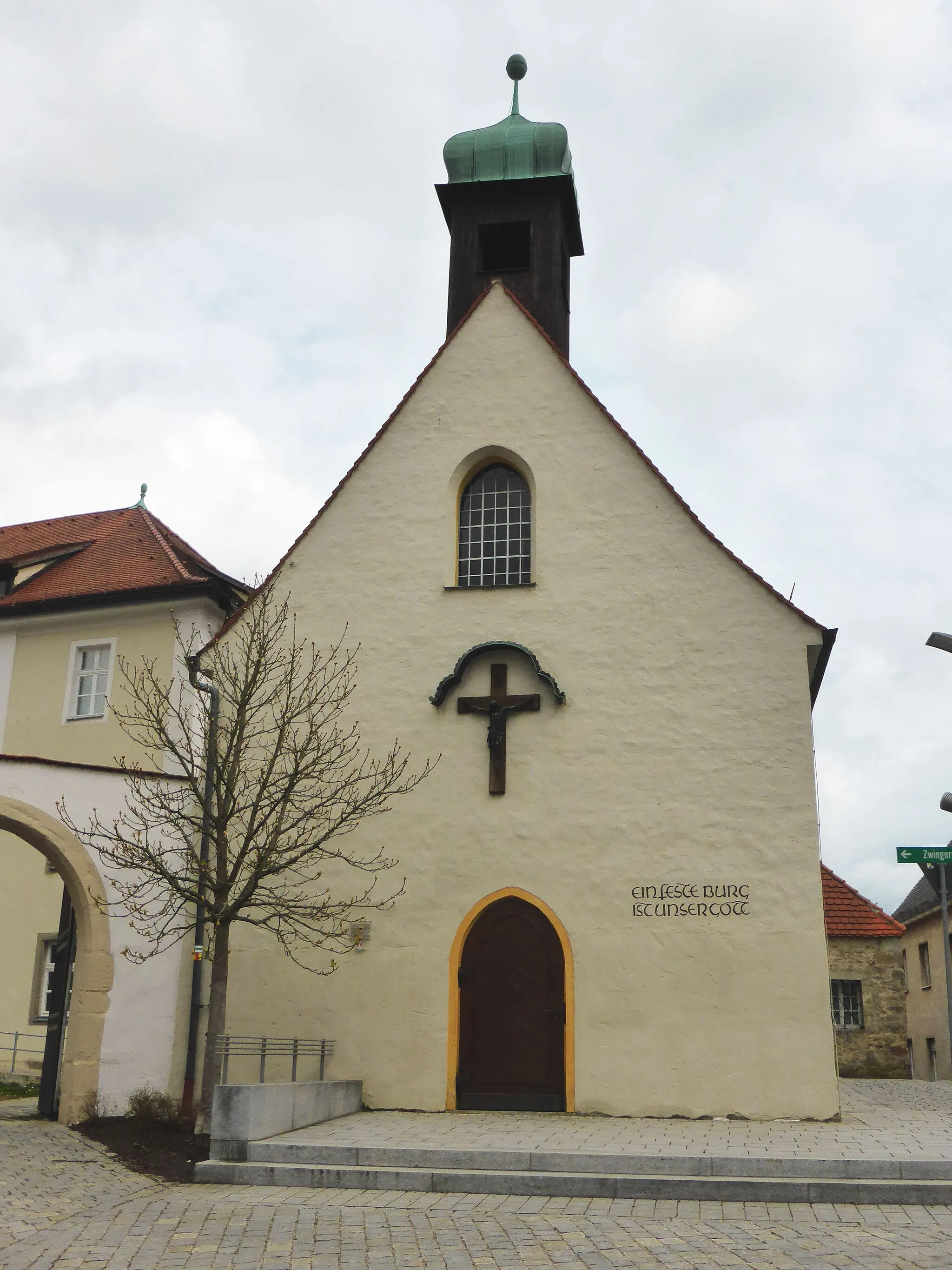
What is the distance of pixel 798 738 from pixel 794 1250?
7.40m

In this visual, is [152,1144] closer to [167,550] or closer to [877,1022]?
[167,550]

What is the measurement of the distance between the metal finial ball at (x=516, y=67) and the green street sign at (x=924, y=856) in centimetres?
1525

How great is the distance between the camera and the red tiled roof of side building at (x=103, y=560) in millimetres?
19875

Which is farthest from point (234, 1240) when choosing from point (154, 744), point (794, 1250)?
point (154, 744)

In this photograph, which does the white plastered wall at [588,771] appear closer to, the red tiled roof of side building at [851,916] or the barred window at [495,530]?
the barred window at [495,530]

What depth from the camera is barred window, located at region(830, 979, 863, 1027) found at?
79.0 feet

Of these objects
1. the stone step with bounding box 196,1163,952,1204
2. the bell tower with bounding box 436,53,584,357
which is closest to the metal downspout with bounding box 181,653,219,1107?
the stone step with bounding box 196,1163,952,1204

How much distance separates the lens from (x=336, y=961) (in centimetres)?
1462

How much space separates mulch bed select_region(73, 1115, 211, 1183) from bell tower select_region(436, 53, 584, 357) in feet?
38.2

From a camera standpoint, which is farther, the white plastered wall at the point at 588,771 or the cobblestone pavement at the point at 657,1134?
the white plastered wall at the point at 588,771

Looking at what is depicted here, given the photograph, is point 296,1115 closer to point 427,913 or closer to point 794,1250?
point 427,913

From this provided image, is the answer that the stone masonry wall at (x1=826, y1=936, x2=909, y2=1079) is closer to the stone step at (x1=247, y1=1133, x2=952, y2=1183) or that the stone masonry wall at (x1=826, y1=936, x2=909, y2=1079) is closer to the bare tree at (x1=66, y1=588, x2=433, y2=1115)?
the bare tree at (x1=66, y1=588, x2=433, y2=1115)

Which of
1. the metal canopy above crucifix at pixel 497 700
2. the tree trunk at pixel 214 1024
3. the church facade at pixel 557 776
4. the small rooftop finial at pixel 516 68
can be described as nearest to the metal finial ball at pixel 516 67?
the small rooftop finial at pixel 516 68

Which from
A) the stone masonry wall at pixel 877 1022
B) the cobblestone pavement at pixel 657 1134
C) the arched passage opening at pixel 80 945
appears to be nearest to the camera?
the cobblestone pavement at pixel 657 1134
